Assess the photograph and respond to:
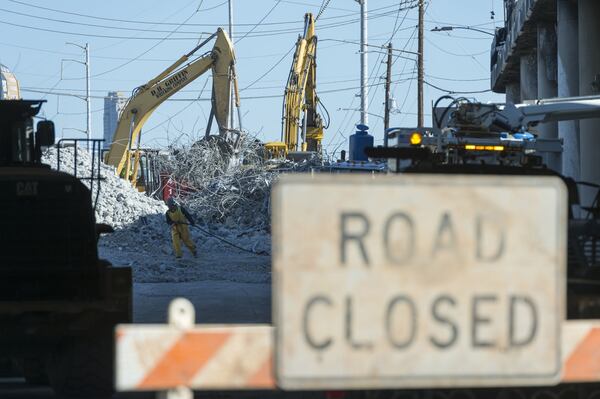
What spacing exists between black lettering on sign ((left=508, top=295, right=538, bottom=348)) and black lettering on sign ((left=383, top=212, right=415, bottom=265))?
0.43 meters

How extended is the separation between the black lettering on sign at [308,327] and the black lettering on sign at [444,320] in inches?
15.0

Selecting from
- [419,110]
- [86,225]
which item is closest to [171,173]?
[419,110]

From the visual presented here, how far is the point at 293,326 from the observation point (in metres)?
4.68

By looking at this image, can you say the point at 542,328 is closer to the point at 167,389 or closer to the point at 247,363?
the point at 247,363

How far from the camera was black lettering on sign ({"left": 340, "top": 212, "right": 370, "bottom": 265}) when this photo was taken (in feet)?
15.4

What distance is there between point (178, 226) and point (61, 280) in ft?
64.0

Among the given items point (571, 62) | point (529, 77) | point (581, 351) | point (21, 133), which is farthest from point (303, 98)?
point (581, 351)

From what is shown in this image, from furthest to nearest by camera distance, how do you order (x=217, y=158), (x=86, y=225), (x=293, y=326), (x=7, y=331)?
(x=217, y=158)
(x=86, y=225)
(x=7, y=331)
(x=293, y=326)

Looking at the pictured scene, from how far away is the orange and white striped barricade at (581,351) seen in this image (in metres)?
5.04

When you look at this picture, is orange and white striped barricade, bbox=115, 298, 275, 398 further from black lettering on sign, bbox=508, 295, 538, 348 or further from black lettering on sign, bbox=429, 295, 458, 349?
black lettering on sign, bbox=508, 295, 538, 348

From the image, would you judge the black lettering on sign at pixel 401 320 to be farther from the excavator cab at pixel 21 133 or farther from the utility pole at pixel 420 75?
the utility pole at pixel 420 75

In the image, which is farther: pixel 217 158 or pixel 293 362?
pixel 217 158

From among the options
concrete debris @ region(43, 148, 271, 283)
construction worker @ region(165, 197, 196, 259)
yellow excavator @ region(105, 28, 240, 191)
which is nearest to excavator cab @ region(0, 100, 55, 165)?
concrete debris @ region(43, 148, 271, 283)

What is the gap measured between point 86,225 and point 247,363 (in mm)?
7857
